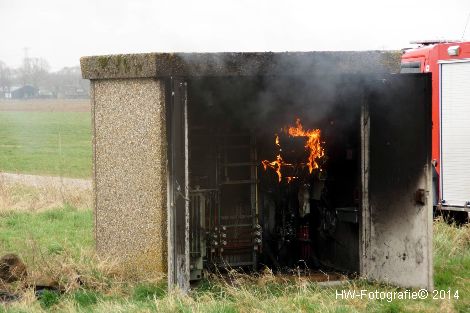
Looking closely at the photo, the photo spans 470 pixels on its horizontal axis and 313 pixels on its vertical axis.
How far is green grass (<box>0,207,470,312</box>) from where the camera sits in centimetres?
651

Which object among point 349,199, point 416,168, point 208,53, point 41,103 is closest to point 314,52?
point 208,53

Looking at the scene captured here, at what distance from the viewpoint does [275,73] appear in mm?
7258

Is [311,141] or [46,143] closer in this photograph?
[311,141]

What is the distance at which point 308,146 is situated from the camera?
8.99 m

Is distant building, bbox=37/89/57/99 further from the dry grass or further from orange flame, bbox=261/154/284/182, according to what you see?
orange flame, bbox=261/154/284/182

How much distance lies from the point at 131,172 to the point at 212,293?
155 centimetres

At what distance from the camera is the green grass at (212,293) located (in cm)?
651

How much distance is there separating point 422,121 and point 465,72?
4.33m

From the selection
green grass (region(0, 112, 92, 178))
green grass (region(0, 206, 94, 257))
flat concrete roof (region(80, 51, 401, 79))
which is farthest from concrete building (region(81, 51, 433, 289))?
green grass (region(0, 112, 92, 178))

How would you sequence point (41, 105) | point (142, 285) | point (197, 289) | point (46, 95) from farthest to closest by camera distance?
point (41, 105) < point (46, 95) < point (197, 289) < point (142, 285)

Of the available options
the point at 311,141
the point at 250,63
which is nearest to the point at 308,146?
the point at 311,141

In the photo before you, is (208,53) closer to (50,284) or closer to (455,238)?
(50,284)

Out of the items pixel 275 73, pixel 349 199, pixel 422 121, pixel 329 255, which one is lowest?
pixel 329 255

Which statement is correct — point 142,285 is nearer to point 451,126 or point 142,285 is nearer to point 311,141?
point 311,141
